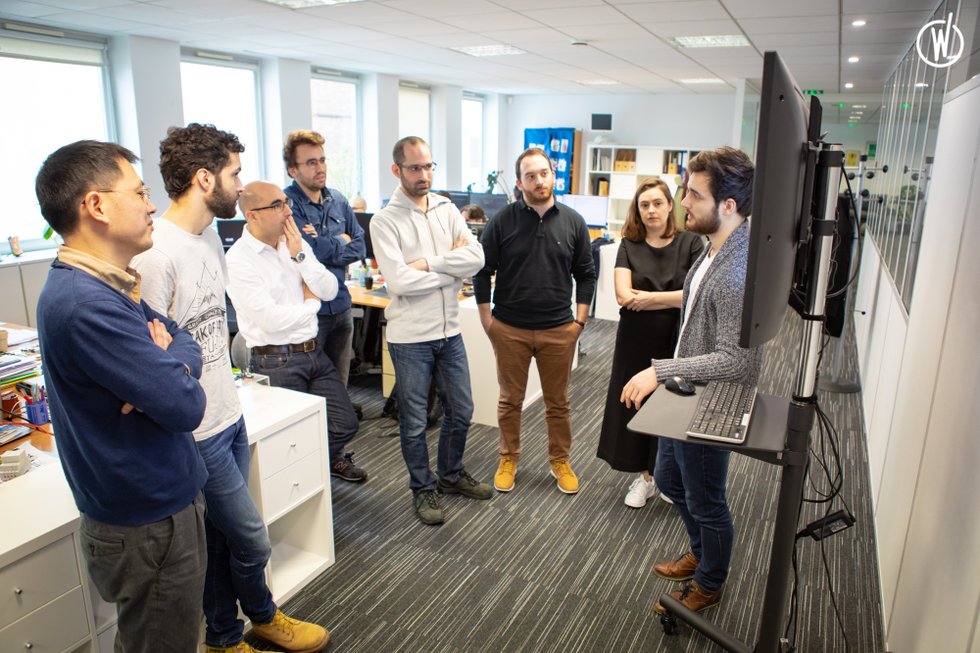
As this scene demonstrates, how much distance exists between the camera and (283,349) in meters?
2.45

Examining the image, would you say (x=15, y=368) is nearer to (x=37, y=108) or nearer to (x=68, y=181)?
(x=68, y=181)

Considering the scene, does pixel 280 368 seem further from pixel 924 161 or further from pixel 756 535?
pixel 924 161

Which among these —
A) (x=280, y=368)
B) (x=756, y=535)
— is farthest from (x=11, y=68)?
(x=756, y=535)

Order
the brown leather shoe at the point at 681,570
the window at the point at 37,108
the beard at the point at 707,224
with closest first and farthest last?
the beard at the point at 707,224 < the brown leather shoe at the point at 681,570 < the window at the point at 37,108

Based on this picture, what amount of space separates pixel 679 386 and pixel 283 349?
1.54 metres

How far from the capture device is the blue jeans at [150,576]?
132 centimetres

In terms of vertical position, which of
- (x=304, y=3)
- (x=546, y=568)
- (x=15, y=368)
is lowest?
(x=546, y=568)

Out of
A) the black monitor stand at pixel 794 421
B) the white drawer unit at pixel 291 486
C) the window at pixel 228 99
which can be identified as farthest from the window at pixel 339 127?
the black monitor stand at pixel 794 421

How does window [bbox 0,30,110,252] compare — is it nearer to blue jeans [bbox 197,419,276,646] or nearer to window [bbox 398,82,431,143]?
window [bbox 398,82,431,143]

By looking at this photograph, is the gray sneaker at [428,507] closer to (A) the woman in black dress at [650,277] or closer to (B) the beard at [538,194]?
(A) the woman in black dress at [650,277]

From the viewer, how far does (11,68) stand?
529 centimetres

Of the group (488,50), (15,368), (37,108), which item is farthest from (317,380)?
(488,50)

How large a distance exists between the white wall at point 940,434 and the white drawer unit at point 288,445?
5.93 ft

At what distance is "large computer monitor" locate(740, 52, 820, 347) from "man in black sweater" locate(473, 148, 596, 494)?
157 cm
